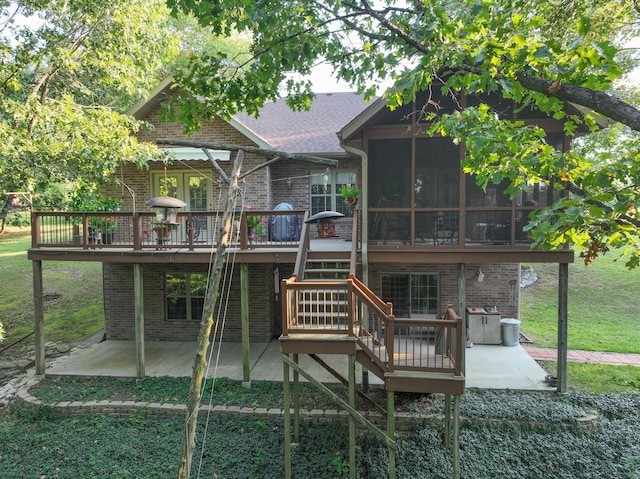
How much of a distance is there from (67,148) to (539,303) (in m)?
Answer: 17.9

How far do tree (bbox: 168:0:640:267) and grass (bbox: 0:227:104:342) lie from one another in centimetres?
1110

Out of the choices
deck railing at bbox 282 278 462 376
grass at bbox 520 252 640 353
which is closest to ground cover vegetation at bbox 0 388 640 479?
deck railing at bbox 282 278 462 376

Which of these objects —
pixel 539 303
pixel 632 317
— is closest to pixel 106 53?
pixel 539 303

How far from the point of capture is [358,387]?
786 cm

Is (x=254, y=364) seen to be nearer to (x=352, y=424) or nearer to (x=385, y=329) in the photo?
(x=352, y=424)

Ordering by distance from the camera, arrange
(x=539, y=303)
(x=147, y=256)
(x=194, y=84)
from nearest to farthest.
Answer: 1. (x=194, y=84)
2. (x=147, y=256)
3. (x=539, y=303)

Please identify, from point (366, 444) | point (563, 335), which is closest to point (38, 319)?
point (366, 444)

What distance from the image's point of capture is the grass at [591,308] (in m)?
11.5

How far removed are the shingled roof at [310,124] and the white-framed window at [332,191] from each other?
3.09ft

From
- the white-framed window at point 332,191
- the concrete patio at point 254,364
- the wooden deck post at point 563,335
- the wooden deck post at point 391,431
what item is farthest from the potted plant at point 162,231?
the wooden deck post at point 563,335

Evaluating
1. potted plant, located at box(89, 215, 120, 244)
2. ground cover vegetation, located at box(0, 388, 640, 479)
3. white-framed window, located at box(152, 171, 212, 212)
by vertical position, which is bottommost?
ground cover vegetation, located at box(0, 388, 640, 479)

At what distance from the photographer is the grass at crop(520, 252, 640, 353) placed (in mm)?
11523

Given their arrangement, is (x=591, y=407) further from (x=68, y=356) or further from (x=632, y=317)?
(x=68, y=356)

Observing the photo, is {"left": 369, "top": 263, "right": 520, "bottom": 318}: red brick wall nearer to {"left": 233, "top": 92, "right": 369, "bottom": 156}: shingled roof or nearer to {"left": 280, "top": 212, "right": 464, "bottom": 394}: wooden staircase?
{"left": 233, "top": 92, "right": 369, "bottom": 156}: shingled roof
